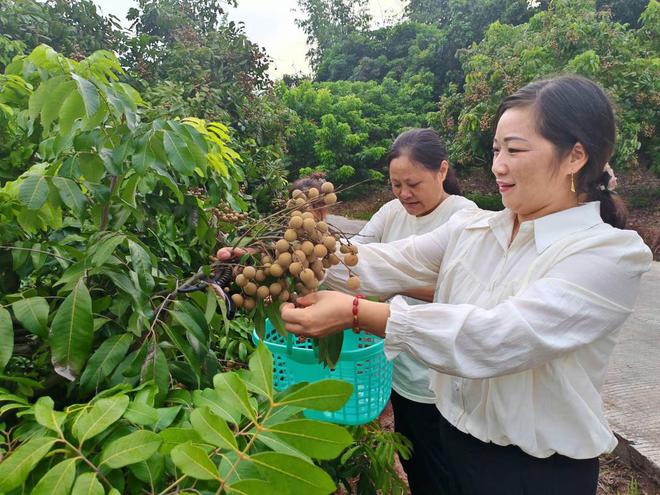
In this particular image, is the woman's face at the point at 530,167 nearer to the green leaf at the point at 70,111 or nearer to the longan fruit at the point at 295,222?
the longan fruit at the point at 295,222

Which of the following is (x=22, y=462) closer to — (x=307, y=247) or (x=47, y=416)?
(x=47, y=416)

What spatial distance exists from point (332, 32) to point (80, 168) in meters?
23.2

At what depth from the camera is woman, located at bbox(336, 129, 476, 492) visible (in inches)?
69.1

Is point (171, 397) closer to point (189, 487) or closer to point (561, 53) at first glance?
point (189, 487)

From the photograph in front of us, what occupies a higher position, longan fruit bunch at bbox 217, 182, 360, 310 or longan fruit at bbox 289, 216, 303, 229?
longan fruit at bbox 289, 216, 303, 229

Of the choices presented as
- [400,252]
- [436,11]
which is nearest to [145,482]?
[400,252]

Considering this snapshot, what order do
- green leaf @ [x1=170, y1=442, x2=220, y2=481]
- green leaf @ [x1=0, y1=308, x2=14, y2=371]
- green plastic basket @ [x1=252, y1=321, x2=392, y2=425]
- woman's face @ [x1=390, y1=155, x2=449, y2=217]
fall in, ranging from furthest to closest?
woman's face @ [x1=390, y1=155, x2=449, y2=217], green plastic basket @ [x1=252, y1=321, x2=392, y2=425], green leaf @ [x1=0, y1=308, x2=14, y2=371], green leaf @ [x1=170, y1=442, x2=220, y2=481]

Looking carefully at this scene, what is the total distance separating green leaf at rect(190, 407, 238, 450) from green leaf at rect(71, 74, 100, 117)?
0.61 meters

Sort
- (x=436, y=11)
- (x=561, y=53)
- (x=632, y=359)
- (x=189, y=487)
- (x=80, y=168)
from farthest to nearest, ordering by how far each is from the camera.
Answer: (x=436, y=11) → (x=561, y=53) → (x=632, y=359) → (x=80, y=168) → (x=189, y=487)

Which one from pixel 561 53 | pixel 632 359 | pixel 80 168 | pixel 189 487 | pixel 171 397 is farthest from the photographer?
pixel 561 53

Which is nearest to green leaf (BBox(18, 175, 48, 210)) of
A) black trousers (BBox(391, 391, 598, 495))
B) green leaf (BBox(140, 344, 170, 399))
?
green leaf (BBox(140, 344, 170, 399))

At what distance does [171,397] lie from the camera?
0.86 meters

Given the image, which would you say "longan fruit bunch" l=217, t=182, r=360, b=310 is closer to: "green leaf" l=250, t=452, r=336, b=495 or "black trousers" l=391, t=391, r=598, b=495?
"green leaf" l=250, t=452, r=336, b=495

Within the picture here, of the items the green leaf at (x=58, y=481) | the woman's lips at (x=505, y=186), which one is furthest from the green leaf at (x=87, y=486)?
the woman's lips at (x=505, y=186)
